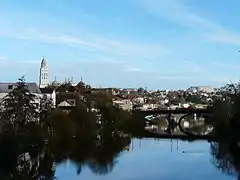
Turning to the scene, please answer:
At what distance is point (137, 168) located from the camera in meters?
33.9

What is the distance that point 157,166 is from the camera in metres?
35.5

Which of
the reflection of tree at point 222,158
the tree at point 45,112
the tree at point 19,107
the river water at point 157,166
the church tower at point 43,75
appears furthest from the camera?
the church tower at point 43,75

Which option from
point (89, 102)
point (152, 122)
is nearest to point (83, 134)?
point (89, 102)

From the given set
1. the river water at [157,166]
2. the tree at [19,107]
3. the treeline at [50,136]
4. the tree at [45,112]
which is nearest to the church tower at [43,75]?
the treeline at [50,136]

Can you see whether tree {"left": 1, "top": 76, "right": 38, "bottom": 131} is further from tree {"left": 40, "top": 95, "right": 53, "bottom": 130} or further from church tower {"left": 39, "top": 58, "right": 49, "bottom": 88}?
church tower {"left": 39, "top": 58, "right": 49, "bottom": 88}

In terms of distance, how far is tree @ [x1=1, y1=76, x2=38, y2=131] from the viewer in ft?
136

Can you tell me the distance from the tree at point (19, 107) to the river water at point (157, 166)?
706 centimetres

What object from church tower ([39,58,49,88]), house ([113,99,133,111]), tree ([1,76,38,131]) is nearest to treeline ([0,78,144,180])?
tree ([1,76,38,131])

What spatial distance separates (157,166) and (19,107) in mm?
12962

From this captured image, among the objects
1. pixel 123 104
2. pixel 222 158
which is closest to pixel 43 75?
pixel 123 104

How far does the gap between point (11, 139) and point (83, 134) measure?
1592cm

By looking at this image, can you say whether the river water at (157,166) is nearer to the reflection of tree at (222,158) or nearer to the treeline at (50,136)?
the reflection of tree at (222,158)

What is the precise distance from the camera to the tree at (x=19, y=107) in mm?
41312

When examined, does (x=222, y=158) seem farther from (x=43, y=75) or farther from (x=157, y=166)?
(x=43, y=75)
